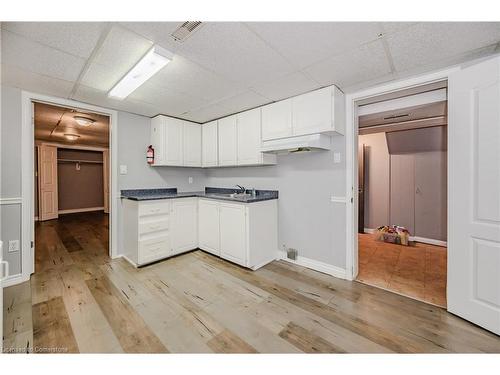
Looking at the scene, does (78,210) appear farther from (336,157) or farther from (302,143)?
(336,157)

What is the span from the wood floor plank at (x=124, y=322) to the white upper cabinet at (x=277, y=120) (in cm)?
239

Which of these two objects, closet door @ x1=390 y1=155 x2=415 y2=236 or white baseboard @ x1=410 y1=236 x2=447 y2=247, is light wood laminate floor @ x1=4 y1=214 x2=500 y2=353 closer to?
white baseboard @ x1=410 y1=236 x2=447 y2=247

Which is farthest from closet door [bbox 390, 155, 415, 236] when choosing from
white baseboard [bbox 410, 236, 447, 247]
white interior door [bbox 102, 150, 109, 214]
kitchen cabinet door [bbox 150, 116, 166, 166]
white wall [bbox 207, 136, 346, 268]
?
white interior door [bbox 102, 150, 109, 214]

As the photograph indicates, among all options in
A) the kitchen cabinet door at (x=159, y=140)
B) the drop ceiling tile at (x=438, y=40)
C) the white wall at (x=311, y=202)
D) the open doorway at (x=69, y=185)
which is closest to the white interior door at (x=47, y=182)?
the open doorway at (x=69, y=185)

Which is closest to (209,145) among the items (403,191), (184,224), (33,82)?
(184,224)

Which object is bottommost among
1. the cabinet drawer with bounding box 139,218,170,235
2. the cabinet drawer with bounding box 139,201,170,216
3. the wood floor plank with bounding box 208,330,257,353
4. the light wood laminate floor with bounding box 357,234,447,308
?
the wood floor plank with bounding box 208,330,257,353

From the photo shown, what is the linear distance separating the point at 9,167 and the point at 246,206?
2.73 metres

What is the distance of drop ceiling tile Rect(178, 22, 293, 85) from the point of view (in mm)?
1513

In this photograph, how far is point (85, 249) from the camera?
355 cm

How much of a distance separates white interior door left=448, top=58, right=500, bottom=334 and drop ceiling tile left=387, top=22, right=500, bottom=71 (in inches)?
7.0

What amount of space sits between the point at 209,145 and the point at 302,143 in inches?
73.8

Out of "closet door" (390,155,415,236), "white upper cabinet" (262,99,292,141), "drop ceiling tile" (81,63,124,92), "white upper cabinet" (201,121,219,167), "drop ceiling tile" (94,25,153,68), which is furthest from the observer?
"closet door" (390,155,415,236)

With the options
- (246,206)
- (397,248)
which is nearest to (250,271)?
(246,206)
